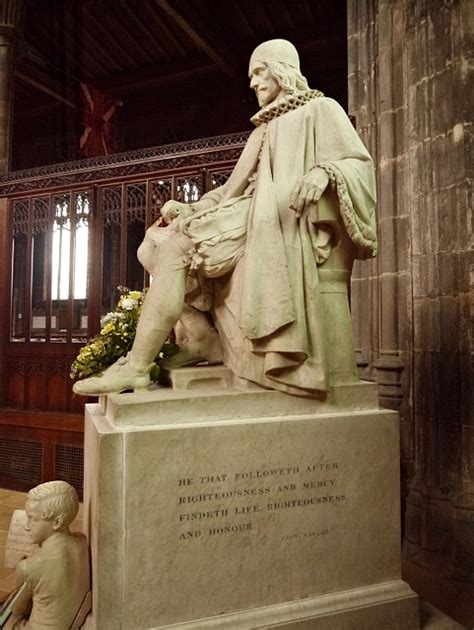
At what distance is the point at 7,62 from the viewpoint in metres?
6.48

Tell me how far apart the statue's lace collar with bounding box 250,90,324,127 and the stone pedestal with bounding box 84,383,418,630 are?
1.23 metres

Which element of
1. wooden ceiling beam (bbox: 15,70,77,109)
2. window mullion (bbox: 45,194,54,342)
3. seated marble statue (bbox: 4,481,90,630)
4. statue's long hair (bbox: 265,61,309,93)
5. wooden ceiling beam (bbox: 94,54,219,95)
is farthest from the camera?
wooden ceiling beam (bbox: 94,54,219,95)

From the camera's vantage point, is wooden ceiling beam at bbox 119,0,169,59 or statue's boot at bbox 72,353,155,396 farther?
wooden ceiling beam at bbox 119,0,169,59

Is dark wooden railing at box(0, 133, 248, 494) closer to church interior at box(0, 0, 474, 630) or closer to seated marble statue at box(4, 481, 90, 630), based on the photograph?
church interior at box(0, 0, 474, 630)

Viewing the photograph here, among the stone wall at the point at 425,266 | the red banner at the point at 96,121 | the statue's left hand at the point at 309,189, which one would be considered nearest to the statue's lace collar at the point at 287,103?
→ the statue's left hand at the point at 309,189

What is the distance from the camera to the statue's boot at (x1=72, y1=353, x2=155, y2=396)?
197cm

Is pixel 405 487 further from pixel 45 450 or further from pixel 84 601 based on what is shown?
pixel 45 450

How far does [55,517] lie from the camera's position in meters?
1.91

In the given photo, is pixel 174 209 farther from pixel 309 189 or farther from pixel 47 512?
pixel 47 512

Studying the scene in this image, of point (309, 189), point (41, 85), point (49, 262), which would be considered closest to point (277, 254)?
point (309, 189)

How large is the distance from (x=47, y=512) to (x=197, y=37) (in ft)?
23.8

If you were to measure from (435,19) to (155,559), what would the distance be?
3624 millimetres

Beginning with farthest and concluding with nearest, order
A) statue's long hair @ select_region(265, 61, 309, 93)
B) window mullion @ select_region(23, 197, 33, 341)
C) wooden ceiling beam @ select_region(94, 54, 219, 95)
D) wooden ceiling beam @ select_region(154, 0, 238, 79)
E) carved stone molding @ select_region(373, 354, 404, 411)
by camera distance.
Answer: wooden ceiling beam @ select_region(94, 54, 219, 95) < wooden ceiling beam @ select_region(154, 0, 238, 79) < window mullion @ select_region(23, 197, 33, 341) < carved stone molding @ select_region(373, 354, 404, 411) < statue's long hair @ select_region(265, 61, 309, 93)

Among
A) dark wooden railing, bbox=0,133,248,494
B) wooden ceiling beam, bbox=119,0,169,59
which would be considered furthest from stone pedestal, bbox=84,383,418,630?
wooden ceiling beam, bbox=119,0,169,59
